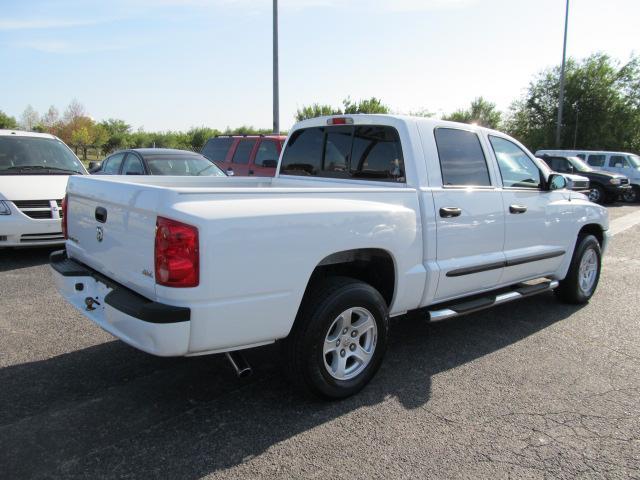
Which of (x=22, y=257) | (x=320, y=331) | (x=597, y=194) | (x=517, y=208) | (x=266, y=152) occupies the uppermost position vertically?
(x=266, y=152)

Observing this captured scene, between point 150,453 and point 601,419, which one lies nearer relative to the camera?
point 150,453

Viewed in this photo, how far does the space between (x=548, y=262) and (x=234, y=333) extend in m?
3.63

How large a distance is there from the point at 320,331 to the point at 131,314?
3.61 feet

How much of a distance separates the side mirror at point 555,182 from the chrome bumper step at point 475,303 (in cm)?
96

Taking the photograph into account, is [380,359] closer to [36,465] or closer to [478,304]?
[478,304]

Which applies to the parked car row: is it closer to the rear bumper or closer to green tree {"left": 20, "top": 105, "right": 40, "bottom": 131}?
the rear bumper

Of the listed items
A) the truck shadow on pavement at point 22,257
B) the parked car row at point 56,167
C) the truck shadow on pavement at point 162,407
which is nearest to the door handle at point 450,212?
the parked car row at point 56,167

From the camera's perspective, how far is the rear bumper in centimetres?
682

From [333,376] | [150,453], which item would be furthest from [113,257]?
[333,376]

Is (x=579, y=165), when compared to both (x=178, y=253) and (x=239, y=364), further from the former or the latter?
(x=178, y=253)

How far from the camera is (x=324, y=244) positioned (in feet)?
10.2

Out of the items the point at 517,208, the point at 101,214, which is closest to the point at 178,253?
the point at 101,214

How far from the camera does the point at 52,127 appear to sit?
63.3m

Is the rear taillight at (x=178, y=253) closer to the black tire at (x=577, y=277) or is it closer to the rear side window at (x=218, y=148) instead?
the black tire at (x=577, y=277)
